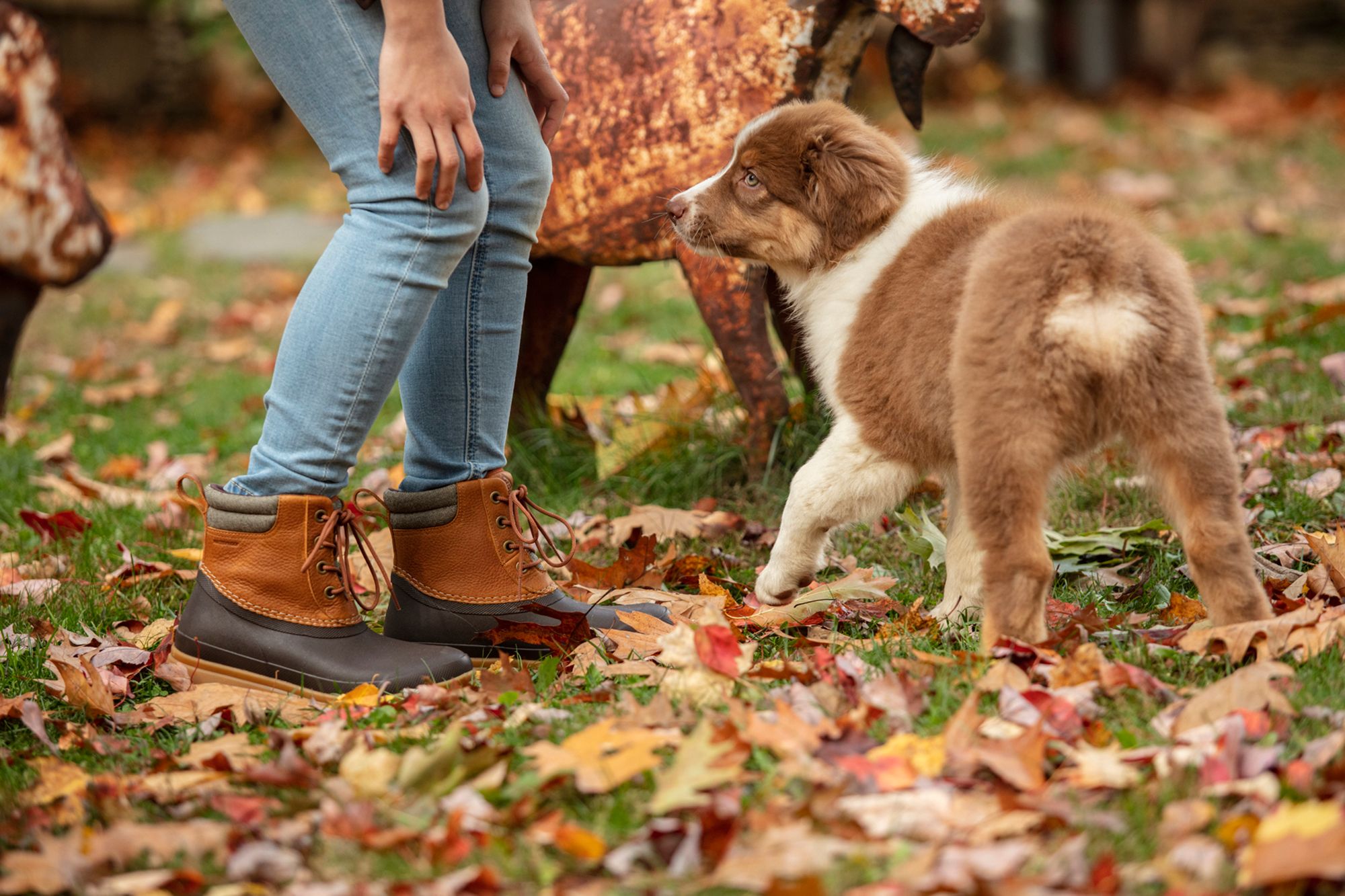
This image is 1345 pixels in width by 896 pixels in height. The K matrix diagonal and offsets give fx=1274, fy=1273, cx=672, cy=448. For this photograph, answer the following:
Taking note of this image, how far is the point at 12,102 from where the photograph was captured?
191 inches

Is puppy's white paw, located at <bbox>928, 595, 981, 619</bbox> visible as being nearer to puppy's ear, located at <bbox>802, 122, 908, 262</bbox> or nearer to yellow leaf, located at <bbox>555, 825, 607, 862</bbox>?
puppy's ear, located at <bbox>802, 122, 908, 262</bbox>

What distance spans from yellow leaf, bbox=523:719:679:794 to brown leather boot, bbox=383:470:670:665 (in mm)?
725

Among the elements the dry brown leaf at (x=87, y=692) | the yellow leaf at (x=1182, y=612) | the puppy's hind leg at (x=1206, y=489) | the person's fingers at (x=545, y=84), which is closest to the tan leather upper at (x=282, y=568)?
the dry brown leaf at (x=87, y=692)

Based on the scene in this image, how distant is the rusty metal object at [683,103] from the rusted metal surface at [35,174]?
239 cm

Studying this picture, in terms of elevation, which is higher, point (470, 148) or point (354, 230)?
point (470, 148)

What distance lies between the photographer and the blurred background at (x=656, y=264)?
443 cm

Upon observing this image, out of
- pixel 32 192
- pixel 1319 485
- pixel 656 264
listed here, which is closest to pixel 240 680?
pixel 1319 485

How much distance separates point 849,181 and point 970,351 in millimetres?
657

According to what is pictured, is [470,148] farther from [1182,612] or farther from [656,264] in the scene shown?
[656,264]

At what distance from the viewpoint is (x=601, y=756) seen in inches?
80.4

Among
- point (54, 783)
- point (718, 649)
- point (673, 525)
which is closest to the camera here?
point (54, 783)

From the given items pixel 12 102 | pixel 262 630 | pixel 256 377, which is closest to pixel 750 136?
pixel 262 630

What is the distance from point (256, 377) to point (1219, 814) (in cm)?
537

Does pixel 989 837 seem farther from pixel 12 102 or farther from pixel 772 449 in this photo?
pixel 12 102
